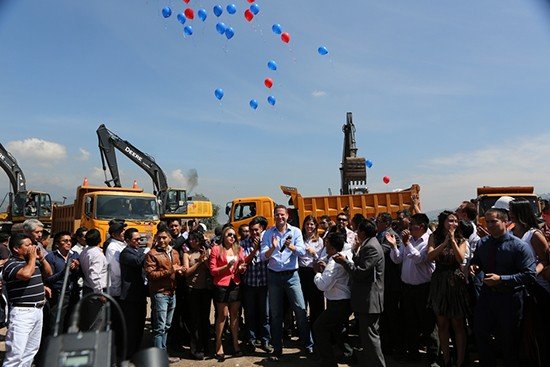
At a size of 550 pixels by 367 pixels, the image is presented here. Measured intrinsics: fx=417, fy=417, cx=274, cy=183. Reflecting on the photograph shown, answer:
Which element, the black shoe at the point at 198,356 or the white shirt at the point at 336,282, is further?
the black shoe at the point at 198,356

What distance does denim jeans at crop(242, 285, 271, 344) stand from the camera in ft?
19.7

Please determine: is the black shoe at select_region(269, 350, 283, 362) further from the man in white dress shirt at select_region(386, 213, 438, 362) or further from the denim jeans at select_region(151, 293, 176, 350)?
the man in white dress shirt at select_region(386, 213, 438, 362)

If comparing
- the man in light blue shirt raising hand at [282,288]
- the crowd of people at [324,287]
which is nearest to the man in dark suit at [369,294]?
the crowd of people at [324,287]

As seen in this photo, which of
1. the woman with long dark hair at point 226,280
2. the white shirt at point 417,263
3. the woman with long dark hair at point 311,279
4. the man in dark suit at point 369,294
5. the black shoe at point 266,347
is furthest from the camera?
the woman with long dark hair at point 311,279

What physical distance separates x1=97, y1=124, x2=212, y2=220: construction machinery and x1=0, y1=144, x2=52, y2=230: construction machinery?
4006 mm

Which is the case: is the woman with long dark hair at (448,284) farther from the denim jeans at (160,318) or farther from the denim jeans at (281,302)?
the denim jeans at (160,318)

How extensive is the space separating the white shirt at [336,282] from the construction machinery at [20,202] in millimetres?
17715

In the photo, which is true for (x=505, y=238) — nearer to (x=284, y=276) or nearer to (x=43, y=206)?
(x=284, y=276)

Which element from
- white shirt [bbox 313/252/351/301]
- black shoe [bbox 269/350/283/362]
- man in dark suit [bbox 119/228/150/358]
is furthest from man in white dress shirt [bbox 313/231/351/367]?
man in dark suit [bbox 119/228/150/358]

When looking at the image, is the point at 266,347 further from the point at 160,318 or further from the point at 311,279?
the point at 160,318

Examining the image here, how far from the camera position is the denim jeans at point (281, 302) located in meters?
5.66

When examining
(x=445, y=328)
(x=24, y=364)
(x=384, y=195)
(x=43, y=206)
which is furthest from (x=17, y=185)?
(x=445, y=328)

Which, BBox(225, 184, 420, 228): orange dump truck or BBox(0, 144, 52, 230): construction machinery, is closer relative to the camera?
BBox(225, 184, 420, 228): orange dump truck

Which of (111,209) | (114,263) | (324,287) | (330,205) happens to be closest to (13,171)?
(111,209)
